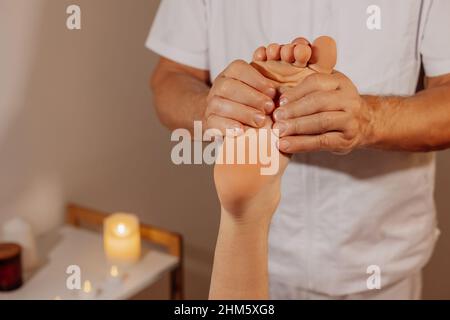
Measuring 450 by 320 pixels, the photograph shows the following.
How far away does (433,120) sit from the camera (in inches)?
32.6

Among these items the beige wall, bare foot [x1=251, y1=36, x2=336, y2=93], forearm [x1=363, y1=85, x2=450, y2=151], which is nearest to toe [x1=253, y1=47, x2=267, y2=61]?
bare foot [x1=251, y1=36, x2=336, y2=93]

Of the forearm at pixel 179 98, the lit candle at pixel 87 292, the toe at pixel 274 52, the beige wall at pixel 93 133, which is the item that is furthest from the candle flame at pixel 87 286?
the toe at pixel 274 52

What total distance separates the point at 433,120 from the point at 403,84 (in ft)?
0.39

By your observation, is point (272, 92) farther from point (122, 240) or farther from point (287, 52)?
point (122, 240)

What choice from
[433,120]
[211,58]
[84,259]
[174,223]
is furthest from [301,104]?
[174,223]

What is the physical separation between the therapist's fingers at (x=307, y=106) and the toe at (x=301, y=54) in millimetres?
35

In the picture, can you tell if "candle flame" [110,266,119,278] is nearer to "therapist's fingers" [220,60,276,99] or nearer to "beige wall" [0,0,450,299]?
"beige wall" [0,0,450,299]

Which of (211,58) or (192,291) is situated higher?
(211,58)

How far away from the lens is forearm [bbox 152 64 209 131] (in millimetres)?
911

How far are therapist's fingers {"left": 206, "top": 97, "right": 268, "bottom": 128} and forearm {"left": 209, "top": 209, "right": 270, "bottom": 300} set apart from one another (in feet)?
0.34

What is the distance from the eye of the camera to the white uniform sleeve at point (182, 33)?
1006 millimetres

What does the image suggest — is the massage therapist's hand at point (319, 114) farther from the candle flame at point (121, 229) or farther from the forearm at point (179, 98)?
the candle flame at point (121, 229)

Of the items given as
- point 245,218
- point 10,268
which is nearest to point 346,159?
point 245,218

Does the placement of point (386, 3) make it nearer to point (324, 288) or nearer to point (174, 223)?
point (324, 288)
